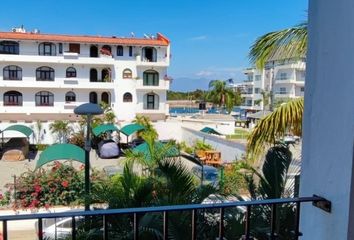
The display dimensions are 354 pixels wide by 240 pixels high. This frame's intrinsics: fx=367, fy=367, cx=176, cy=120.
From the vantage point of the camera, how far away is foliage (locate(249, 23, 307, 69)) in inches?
254

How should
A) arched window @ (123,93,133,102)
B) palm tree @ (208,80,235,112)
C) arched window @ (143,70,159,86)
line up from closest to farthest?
1. arched window @ (123,93,133,102)
2. arched window @ (143,70,159,86)
3. palm tree @ (208,80,235,112)

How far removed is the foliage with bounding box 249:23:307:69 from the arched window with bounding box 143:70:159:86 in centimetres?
2417

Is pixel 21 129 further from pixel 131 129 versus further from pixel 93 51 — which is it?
pixel 93 51

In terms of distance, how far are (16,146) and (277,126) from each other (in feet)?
68.3

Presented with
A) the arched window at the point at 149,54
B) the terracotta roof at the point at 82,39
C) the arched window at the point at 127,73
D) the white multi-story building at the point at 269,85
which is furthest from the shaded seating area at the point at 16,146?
the white multi-story building at the point at 269,85

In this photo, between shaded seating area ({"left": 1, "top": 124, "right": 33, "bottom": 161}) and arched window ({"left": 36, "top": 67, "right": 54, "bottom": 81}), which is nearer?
shaded seating area ({"left": 1, "top": 124, "right": 33, "bottom": 161})

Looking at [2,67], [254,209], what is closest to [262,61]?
[254,209]

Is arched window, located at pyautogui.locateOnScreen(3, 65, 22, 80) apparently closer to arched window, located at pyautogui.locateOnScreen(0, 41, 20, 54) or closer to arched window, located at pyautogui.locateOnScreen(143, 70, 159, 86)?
arched window, located at pyautogui.locateOnScreen(0, 41, 20, 54)

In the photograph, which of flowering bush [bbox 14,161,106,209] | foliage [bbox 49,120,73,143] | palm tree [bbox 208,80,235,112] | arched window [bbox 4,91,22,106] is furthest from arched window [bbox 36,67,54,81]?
palm tree [bbox 208,80,235,112]

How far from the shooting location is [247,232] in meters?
1.88

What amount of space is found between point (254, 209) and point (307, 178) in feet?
8.60

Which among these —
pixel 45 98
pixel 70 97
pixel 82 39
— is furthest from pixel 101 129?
pixel 82 39

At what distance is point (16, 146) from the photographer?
77.8 feet

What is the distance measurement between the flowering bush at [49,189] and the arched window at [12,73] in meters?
17.8
